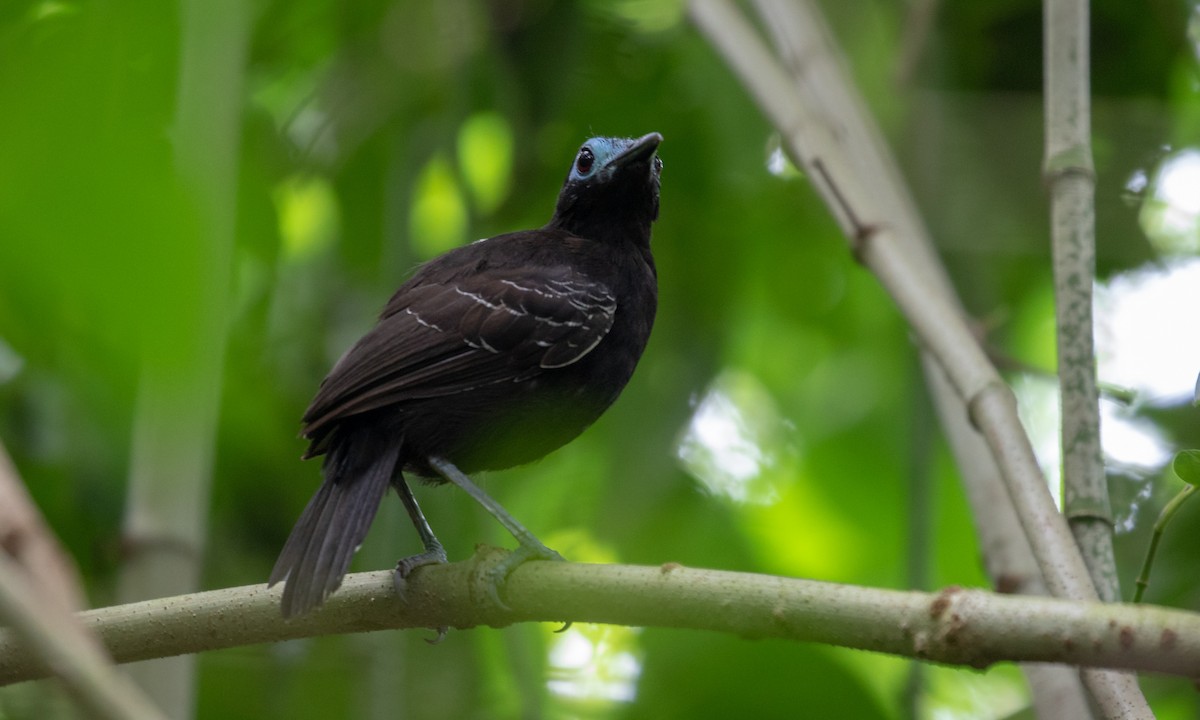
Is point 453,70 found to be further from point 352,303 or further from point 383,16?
point 352,303

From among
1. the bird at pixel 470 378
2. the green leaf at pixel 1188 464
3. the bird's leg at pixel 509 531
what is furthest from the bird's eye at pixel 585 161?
the green leaf at pixel 1188 464

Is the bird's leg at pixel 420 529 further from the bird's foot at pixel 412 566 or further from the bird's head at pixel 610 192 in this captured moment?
the bird's head at pixel 610 192

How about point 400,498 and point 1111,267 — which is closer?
point 400,498

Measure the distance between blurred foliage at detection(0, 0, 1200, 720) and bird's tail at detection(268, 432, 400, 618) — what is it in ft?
1.00

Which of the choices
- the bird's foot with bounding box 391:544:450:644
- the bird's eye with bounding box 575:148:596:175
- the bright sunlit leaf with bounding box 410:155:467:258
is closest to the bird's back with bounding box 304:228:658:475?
the bird's foot with bounding box 391:544:450:644

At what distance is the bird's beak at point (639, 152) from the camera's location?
153 inches

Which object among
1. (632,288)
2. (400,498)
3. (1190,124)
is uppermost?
(1190,124)

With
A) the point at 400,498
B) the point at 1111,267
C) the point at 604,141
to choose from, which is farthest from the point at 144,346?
the point at 1111,267

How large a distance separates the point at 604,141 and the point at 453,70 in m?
0.70

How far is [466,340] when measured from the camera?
344 centimetres

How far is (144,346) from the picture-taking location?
Result: 0.95 m

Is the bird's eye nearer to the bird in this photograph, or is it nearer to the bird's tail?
the bird

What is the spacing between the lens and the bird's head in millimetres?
4098

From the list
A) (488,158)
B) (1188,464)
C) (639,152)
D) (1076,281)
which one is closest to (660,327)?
(639,152)
